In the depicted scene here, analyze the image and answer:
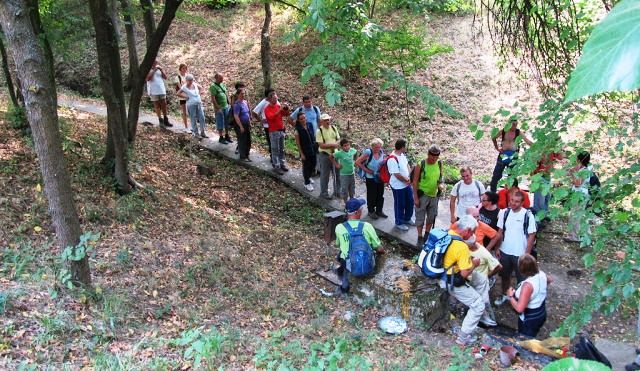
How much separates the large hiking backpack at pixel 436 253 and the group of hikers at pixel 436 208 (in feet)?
0.04

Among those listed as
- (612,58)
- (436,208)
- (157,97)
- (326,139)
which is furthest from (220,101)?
(612,58)

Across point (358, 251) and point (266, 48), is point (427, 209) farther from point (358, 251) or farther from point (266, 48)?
point (266, 48)

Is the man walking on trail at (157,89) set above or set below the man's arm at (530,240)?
above

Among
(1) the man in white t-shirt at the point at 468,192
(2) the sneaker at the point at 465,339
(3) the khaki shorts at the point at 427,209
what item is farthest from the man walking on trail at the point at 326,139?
(2) the sneaker at the point at 465,339

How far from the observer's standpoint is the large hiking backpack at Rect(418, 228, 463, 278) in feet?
20.1

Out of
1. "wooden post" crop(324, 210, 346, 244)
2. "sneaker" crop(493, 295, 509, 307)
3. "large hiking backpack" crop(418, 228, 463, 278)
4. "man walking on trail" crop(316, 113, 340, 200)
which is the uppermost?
"man walking on trail" crop(316, 113, 340, 200)

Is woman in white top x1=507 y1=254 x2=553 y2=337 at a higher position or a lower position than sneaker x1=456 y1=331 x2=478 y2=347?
higher

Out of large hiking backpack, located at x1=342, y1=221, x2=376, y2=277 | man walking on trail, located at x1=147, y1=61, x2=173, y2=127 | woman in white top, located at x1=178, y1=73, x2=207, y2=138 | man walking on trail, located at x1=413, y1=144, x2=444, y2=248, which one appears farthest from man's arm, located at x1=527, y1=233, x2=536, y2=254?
man walking on trail, located at x1=147, y1=61, x2=173, y2=127

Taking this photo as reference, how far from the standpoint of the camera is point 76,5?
984 centimetres

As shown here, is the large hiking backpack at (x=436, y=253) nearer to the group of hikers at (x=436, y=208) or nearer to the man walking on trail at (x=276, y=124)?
the group of hikers at (x=436, y=208)

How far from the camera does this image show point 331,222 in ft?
27.8

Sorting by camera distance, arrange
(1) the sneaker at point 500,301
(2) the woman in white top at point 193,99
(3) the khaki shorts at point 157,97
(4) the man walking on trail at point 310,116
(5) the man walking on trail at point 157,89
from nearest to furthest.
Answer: (1) the sneaker at point 500,301, (4) the man walking on trail at point 310,116, (2) the woman in white top at point 193,99, (5) the man walking on trail at point 157,89, (3) the khaki shorts at point 157,97

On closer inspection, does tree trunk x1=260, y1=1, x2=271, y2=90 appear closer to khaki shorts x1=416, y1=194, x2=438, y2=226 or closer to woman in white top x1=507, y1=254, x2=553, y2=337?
khaki shorts x1=416, y1=194, x2=438, y2=226

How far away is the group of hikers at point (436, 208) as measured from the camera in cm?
610
